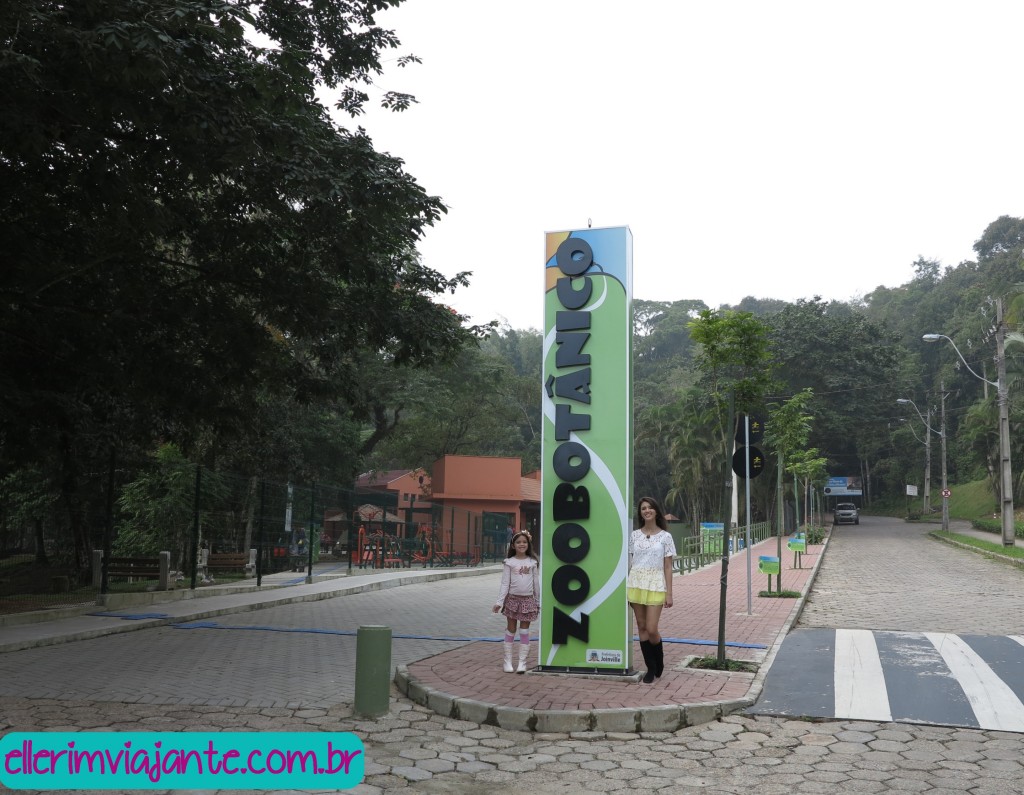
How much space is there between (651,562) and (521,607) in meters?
1.33

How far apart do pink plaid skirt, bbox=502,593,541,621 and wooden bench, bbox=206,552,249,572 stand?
15288 mm

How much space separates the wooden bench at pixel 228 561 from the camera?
22.7 meters

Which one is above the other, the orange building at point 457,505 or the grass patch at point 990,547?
the orange building at point 457,505

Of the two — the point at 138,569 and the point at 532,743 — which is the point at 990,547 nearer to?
the point at 138,569

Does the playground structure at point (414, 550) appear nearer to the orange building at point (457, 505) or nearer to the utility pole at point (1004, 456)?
the orange building at point (457, 505)

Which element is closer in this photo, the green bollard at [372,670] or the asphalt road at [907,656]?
the green bollard at [372,670]

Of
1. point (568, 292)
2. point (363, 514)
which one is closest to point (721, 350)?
point (568, 292)

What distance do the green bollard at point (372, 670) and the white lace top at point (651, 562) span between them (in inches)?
97.5

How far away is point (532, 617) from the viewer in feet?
28.5

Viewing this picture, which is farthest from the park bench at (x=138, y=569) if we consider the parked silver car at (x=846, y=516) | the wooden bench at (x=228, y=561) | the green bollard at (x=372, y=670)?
the parked silver car at (x=846, y=516)

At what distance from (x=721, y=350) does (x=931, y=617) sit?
648 cm

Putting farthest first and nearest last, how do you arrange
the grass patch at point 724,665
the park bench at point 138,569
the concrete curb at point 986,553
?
the concrete curb at point 986,553 < the park bench at point 138,569 < the grass patch at point 724,665

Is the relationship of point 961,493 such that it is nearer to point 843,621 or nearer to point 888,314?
point 888,314

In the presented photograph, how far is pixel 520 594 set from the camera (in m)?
8.66
